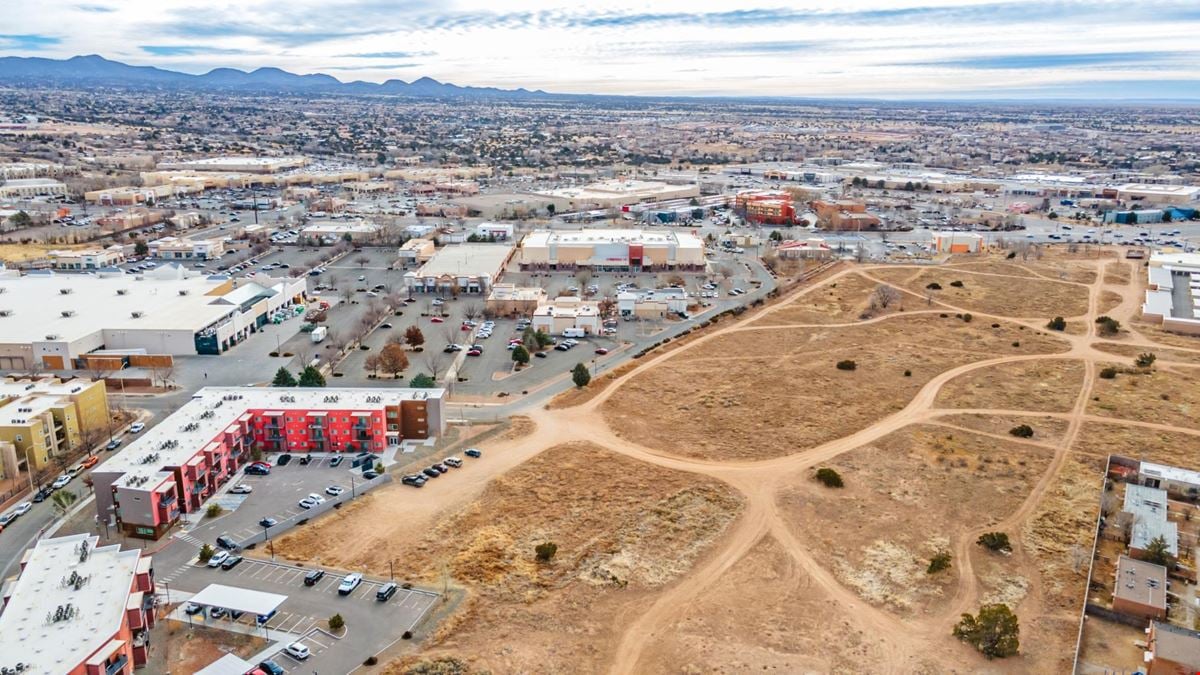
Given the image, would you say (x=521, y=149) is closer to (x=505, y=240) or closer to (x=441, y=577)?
(x=505, y=240)

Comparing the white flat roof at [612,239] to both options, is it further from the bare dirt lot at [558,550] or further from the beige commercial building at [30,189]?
the beige commercial building at [30,189]

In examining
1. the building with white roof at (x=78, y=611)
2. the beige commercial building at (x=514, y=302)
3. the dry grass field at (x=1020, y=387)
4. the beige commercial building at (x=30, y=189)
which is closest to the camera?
the building with white roof at (x=78, y=611)

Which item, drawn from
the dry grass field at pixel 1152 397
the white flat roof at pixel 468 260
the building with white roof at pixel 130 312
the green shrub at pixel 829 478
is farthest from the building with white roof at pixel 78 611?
the white flat roof at pixel 468 260

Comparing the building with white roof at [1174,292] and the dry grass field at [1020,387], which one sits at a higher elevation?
the building with white roof at [1174,292]

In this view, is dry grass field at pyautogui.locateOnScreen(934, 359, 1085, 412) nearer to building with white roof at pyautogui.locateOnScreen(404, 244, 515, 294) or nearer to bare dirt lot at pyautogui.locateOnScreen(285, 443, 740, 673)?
bare dirt lot at pyautogui.locateOnScreen(285, 443, 740, 673)

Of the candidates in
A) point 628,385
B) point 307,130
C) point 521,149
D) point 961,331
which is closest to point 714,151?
point 521,149

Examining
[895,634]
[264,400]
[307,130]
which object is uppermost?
[307,130]

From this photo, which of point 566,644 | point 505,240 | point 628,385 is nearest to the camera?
point 566,644
